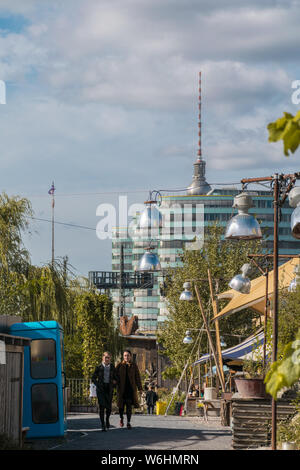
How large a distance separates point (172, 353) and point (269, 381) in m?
47.7

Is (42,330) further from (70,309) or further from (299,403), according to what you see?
(70,309)

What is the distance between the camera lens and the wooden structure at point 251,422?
1497 cm

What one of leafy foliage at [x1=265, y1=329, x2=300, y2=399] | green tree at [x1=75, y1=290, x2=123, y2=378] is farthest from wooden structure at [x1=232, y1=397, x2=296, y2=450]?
green tree at [x1=75, y1=290, x2=123, y2=378]

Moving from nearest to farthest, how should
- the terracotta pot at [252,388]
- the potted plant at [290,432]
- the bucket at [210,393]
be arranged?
1. the potted plant at [290,432]
2. the terracotta pot at [252,388]
3. the bucket at [210,393]

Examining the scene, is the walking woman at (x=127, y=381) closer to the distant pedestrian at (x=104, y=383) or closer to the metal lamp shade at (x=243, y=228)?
the distant pedestrian at (x=104, y=383)

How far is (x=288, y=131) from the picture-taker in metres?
4.12

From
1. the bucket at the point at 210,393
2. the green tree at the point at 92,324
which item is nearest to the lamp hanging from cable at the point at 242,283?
the bucket at the point at 210,393

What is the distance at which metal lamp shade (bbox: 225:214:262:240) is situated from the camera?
1162 centimetres

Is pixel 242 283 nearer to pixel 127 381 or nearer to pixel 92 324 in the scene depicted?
pixel 127 381

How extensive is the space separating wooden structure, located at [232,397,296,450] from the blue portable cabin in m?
4.52

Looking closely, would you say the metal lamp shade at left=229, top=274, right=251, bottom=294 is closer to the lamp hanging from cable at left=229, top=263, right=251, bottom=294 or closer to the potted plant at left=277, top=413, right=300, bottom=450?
the lamp hanging from cable at left=229, top=263, right=251, bottom=294

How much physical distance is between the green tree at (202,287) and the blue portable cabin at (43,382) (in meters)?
29.5

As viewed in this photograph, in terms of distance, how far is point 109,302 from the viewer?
109 feet
